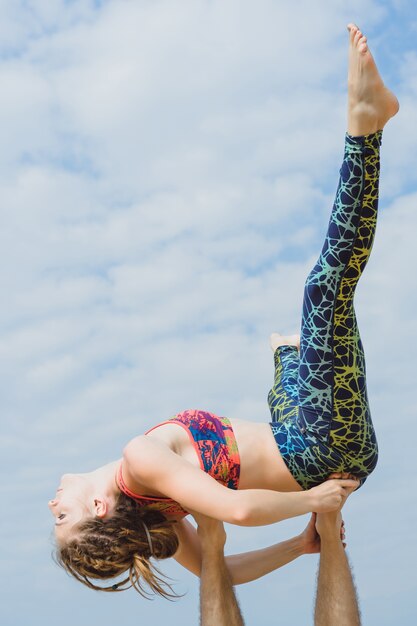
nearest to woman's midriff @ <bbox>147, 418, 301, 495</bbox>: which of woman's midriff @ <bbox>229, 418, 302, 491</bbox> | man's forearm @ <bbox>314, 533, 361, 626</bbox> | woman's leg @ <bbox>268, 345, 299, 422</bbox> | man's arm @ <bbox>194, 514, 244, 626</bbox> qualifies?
woman's midriff @ <bbox>229, 418, 302, 491</bbox>

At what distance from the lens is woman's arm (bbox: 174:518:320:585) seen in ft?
18.8

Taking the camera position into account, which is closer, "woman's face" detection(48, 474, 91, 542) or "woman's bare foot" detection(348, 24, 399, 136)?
"woman's bare foot" detection(348, 24, 399, 136)

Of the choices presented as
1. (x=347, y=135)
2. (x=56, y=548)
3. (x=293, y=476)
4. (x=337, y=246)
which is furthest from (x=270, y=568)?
(x=347, y=135)

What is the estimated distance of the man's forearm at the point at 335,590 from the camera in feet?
18.5

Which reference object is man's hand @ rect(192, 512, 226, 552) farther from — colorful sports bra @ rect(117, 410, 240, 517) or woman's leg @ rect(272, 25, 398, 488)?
woman's leg @ rect(272, 25, 398, 488)

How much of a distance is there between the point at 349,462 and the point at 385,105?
1.96 meters

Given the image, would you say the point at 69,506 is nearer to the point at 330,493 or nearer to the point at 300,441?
the point at 300,441

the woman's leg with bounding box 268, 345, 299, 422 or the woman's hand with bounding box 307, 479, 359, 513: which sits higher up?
the woman's leg with bounding box 268, 345, 299, 422

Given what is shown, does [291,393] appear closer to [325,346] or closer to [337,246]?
[325,346]

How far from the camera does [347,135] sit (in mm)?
4723

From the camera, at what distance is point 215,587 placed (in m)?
5.65

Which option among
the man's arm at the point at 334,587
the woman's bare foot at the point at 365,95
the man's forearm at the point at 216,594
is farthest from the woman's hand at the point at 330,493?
the woman's bare foot at the point at 365,95

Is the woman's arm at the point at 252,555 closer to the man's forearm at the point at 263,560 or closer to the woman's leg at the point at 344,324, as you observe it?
the man's forearm at the point at 263,560

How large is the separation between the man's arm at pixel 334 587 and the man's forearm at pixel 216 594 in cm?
54
